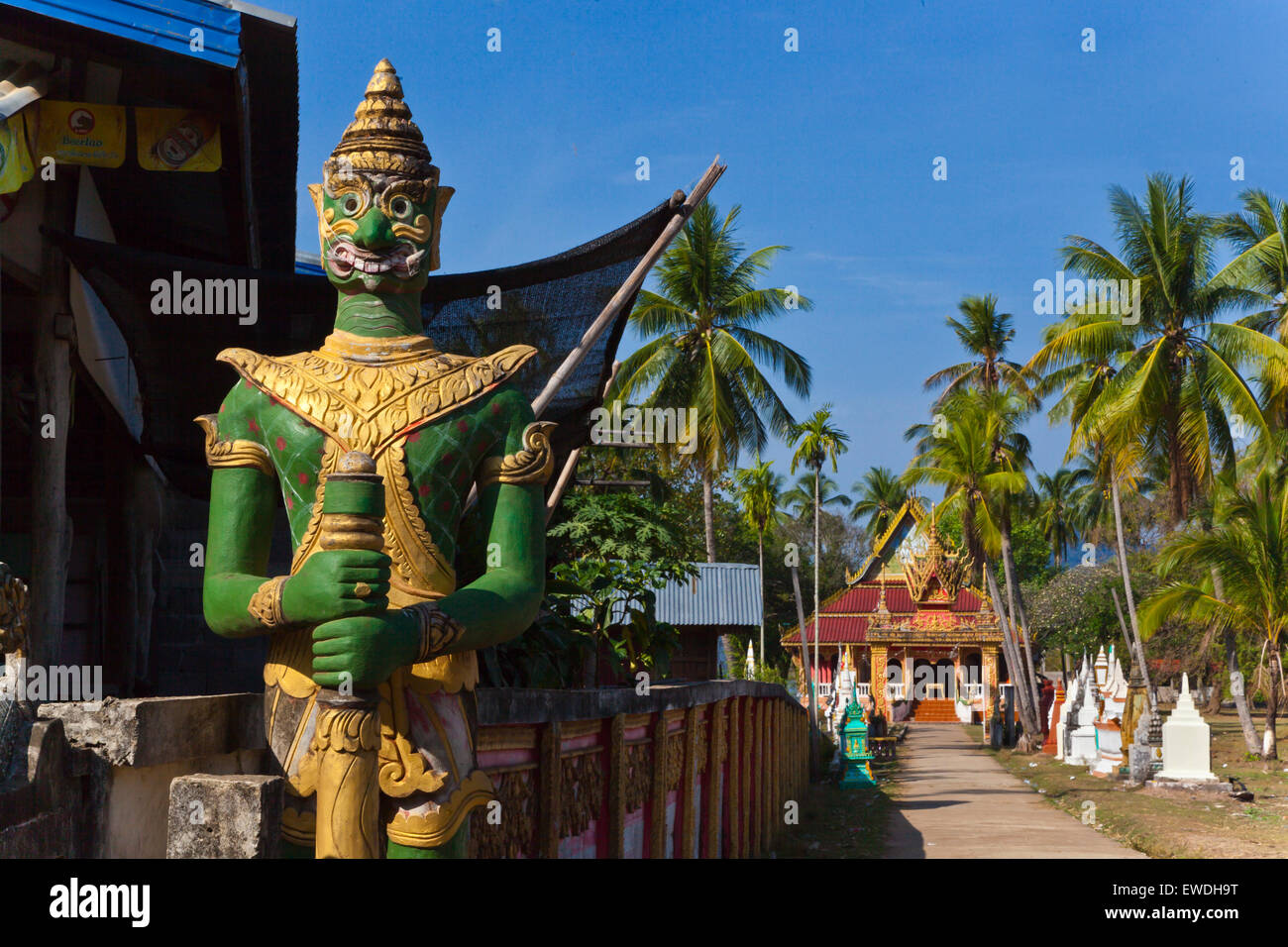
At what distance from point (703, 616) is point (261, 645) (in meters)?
17.0

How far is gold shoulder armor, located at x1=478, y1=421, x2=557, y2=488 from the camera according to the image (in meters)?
3.42

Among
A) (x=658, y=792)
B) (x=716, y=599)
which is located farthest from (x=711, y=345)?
(x=658, y=792)

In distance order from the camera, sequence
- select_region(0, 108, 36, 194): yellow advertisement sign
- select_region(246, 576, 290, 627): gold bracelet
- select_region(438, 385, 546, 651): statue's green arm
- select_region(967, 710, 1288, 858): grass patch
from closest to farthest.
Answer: select_region(246, 576, 290, 627): gold bracelet
select_region(438, 385, 546, 651): statue's green arm
select_region(0, 108, 36, 194): yellow advertisement sign
select_region(967, 710, 1288, 858): grass patch

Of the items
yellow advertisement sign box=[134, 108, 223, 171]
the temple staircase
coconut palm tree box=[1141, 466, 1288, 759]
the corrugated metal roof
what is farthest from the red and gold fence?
the temple staircase

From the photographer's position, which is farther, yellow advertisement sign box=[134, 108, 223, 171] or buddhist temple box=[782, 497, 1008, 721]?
buddhist temple box=[782, 497, 1008, 721]

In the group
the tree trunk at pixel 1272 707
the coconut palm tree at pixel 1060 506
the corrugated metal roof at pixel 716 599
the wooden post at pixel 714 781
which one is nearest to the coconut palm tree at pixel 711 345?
A: the corrugated metal roof at pixel 716 599

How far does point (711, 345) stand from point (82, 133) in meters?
22.2

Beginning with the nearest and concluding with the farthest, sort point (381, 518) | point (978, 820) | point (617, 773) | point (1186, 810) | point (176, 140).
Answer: point (381, 518)
point (617, 773)
point (176, 140)
point (978, 820)
point (1186, 810)

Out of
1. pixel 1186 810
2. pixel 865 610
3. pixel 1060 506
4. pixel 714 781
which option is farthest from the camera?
pixel 1060 506

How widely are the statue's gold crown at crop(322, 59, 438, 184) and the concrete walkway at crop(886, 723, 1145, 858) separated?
404 inches

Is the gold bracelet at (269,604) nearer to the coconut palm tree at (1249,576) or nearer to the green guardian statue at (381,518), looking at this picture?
the green guardian statue at (381,518)

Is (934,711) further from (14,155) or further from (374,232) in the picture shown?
(374,232)

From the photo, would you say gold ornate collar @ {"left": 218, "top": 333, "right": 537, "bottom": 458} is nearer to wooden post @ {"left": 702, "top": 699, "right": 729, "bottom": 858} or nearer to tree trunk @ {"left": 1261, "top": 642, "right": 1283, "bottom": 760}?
wooden post @ {"left": 702, "top": 699, "right": 729, "bottom": 858}

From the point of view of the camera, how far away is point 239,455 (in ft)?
11.2
